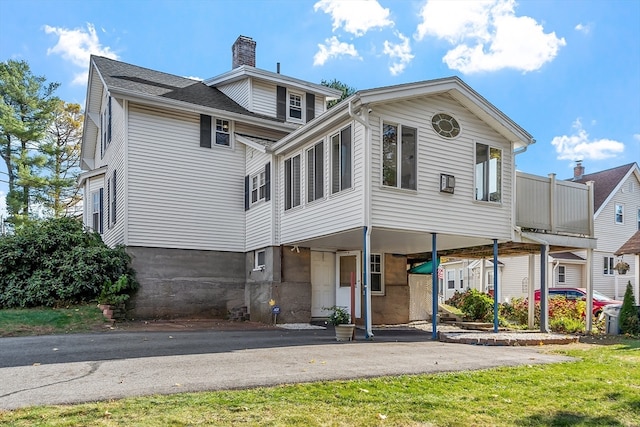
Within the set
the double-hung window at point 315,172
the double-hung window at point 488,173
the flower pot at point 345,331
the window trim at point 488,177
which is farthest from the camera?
the double-hung window at point 488,173

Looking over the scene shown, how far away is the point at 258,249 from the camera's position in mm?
16031

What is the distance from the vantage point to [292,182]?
14.4 metres

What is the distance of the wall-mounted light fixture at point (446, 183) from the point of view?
12320mm

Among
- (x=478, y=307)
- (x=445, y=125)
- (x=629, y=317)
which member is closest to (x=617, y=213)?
(x=478, y=307)

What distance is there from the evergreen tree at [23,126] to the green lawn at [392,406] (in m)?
26.7

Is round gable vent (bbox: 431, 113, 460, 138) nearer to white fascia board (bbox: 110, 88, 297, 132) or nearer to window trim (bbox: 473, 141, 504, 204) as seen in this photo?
window trim (bbox: 473, 141, 504, 204)

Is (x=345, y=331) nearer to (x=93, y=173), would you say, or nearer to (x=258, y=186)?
(x=258, y=186)

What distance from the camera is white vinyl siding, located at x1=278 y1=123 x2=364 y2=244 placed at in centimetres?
1149

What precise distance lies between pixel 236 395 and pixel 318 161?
856 centimetres

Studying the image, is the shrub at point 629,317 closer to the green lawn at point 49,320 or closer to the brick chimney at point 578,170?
the green lawn at point 49,320

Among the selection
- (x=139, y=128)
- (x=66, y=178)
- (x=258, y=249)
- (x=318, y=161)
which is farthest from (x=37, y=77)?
(x=318, y=161)

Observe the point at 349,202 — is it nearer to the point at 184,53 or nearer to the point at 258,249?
the point at 258,249

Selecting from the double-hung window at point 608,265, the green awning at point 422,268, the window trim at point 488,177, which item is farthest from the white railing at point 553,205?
the double-hung window at point 608,265

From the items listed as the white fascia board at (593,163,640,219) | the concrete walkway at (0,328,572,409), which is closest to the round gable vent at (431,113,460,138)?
the concrete walkway at (0,328,572,409)
